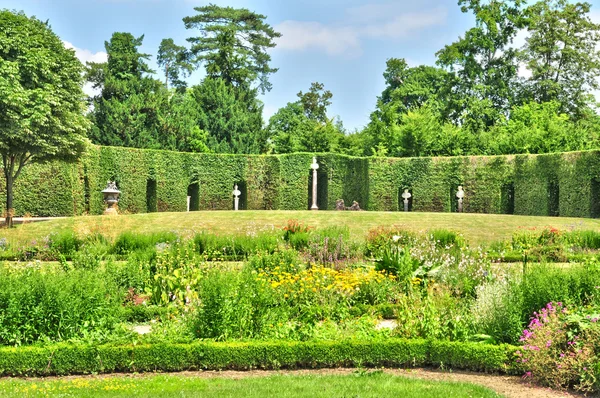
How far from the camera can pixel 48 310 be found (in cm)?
686

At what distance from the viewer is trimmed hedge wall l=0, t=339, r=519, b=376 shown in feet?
21.0

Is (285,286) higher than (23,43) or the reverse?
the reverse

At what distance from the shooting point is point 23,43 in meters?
19.9

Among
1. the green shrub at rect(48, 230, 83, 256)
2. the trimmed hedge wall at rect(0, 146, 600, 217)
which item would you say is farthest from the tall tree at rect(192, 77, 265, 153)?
the green shrub at rect(48, 230, 83, 256)

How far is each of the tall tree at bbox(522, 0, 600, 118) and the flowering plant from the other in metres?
33.3

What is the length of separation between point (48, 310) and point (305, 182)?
79.3 feet

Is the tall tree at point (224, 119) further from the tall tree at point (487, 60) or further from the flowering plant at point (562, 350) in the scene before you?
the flowering plant at point (562, 350)

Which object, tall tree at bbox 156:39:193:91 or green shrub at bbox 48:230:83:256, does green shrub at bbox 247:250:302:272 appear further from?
tall tree at bbox 156:39:193:91

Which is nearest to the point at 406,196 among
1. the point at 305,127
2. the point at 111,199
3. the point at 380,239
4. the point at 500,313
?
the point at 305,127

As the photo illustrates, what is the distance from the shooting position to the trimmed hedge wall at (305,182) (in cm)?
2527

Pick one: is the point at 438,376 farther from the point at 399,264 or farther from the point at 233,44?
the point at 233,44

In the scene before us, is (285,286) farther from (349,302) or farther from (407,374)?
(407,374)

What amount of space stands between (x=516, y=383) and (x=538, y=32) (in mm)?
36017

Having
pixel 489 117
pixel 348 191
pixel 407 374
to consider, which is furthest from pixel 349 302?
pixel 489 117
